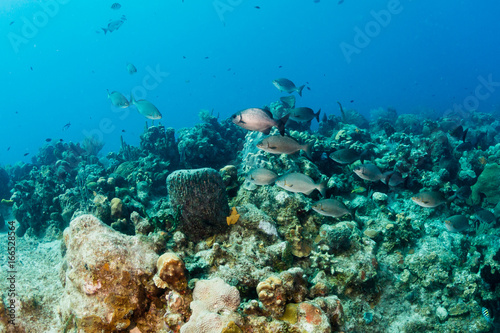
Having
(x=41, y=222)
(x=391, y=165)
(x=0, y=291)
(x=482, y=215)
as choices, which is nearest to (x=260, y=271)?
(x=0, y=291)

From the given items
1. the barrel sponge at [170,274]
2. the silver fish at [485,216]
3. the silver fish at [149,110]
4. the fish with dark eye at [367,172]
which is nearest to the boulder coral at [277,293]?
the barrel sponge at [170,274]

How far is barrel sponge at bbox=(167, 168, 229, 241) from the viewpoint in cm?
414

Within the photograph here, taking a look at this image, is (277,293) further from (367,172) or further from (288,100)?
(288,100)

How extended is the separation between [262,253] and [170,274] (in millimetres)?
1461

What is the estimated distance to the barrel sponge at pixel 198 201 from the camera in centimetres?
414

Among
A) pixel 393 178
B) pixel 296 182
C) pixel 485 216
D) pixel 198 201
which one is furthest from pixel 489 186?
pixel 198 201

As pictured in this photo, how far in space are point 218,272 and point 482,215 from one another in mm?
5262

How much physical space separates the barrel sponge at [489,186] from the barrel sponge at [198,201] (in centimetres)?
626

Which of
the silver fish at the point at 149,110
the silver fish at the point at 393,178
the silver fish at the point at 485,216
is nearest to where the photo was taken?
the silver fish at the point at 485,216

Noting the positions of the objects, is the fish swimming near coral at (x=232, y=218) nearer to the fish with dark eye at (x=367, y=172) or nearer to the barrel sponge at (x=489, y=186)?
the fish with dark eye at (x=367, y=172)

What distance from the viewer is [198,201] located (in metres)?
4.17

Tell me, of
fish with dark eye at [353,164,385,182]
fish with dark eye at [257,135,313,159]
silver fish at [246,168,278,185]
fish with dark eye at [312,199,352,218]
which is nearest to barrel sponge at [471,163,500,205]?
fish with dark eye at [353,164,385,182]

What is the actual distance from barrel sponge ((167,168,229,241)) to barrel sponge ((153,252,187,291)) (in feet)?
4.61

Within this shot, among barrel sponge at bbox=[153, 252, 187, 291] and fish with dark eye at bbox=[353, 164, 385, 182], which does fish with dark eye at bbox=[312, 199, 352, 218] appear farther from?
barrel sponge at bbox=[153, 252, 187, 291]
